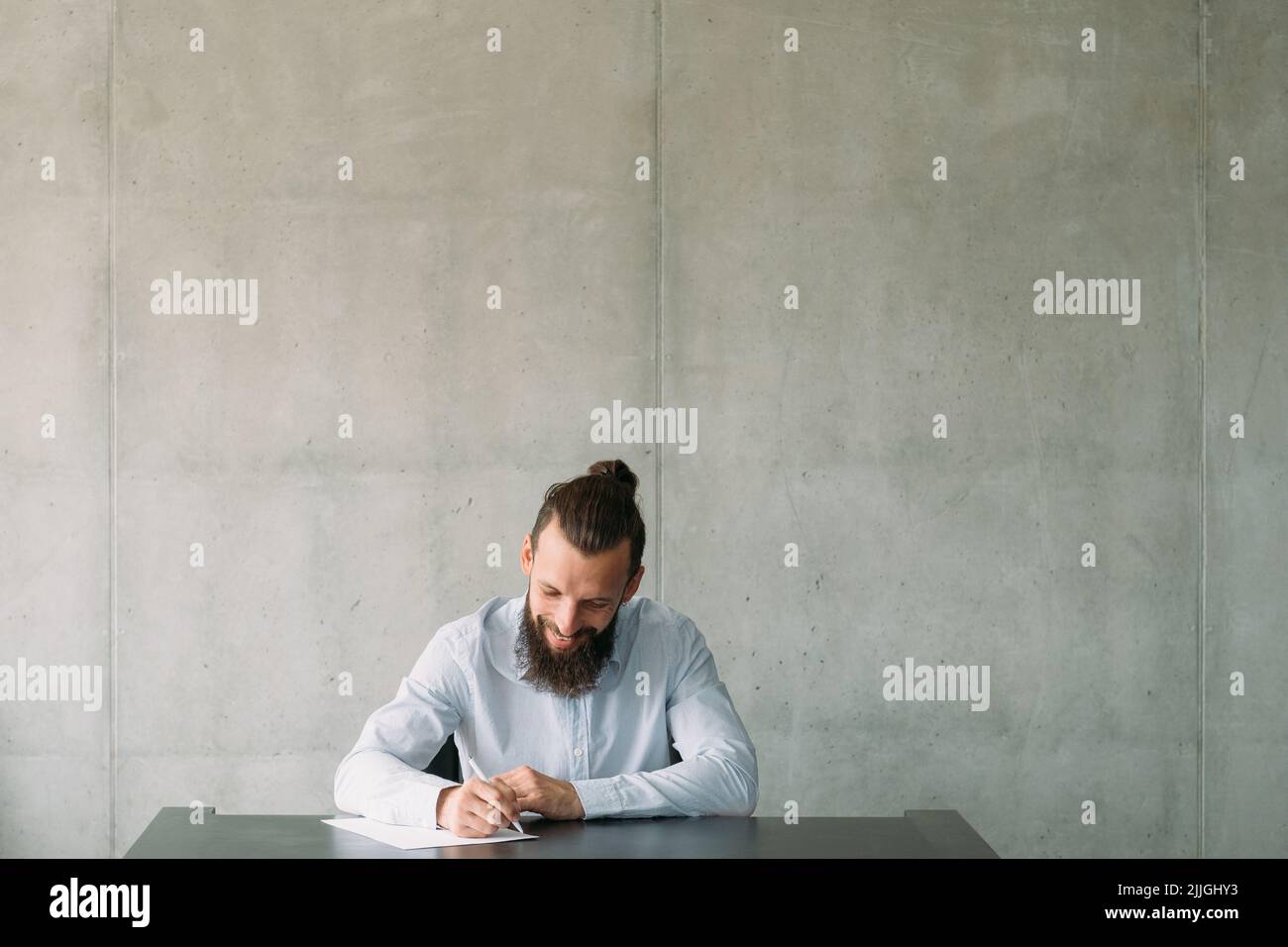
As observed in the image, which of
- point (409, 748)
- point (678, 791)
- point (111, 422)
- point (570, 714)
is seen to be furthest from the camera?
point (111, 422)

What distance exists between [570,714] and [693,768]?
0.35 metres

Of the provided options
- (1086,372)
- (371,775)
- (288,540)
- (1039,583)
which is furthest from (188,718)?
(1086,372)

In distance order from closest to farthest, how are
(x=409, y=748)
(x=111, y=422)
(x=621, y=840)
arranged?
1. (x=621, y=840)
2. (x=409, y=748)
3. (x=111, y=422)

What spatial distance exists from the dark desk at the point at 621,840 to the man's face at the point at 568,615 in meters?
0.41

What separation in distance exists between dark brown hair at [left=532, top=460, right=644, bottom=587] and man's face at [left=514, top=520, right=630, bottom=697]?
23 millimetres

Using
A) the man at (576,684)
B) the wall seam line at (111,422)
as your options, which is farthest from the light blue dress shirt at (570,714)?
the wall seam line at (111,422)

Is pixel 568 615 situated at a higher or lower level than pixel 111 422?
lower

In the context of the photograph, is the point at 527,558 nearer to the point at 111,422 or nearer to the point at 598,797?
the point at 598,797

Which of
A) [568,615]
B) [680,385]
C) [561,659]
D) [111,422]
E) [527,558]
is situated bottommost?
[561,659]

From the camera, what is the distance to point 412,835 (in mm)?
2043

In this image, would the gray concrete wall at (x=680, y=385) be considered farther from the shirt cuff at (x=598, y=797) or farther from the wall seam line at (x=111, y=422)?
the shirt cuff at (x=598, y=797)

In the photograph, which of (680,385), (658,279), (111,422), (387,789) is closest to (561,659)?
(387,789)

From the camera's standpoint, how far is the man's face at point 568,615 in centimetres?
247

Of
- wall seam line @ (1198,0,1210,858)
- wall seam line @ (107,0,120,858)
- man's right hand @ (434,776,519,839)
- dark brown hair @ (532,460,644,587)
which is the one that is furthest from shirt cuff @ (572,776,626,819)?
wall seam line @ (1198,0,1210,858)
